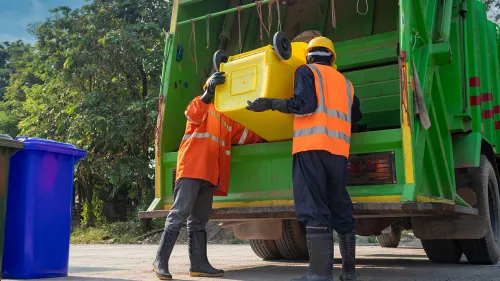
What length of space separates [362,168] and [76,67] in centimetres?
1229

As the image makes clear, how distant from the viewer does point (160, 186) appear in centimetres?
454

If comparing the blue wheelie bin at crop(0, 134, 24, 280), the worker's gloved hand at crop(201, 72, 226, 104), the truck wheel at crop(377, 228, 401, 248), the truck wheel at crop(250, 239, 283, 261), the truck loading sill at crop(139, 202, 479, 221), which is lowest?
the truck wheel at crop(377, 228, 401, 248)

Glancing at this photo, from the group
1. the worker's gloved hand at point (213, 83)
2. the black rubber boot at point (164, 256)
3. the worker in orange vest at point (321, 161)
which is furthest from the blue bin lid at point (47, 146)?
the worker in orange vest at point (321, 161)

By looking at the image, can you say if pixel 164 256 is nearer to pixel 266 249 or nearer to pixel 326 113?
pixel 326 113

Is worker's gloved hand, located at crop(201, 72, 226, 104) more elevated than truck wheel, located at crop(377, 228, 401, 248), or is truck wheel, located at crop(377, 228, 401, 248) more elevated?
worker's gloved hand, located at crop(201, 72, 226, 104)

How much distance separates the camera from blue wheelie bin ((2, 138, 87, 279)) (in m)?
3.73

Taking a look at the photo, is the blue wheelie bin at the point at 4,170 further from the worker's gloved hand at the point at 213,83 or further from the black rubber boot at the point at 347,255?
the black rubber boot at the point at 347,255

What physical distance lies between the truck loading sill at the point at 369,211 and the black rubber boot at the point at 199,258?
0.19 metres

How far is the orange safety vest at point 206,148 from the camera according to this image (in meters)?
4.12

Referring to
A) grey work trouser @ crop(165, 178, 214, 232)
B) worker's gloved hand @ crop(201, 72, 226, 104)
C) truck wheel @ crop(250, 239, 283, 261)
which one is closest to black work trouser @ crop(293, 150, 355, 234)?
worker's gloved hand @ crop(201, 72, 226, 104)

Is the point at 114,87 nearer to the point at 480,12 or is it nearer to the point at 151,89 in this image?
the point at 151,89

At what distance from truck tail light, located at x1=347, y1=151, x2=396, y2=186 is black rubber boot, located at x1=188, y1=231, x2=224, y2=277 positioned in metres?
1.24

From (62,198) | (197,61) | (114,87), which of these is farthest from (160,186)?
(114,87)

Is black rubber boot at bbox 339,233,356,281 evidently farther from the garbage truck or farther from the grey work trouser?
the grey work trouser
